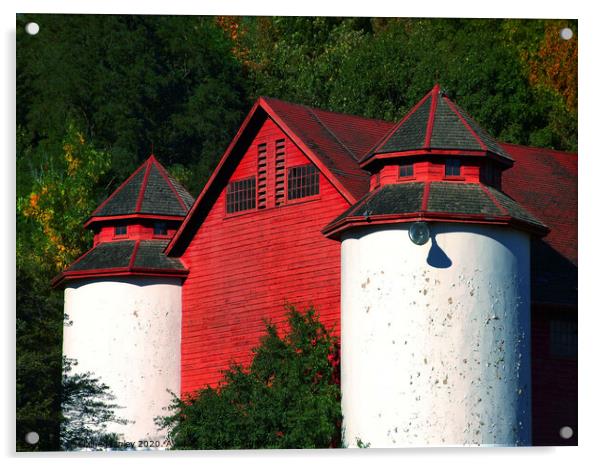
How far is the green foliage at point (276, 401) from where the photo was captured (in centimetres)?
3148

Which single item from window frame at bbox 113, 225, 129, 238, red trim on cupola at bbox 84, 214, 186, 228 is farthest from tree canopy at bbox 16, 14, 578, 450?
window frame at bbox 113, 225, 129, 238

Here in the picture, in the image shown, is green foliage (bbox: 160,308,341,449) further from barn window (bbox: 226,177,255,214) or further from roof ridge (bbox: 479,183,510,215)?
roof ridge (bbox: 479,183,510,215)

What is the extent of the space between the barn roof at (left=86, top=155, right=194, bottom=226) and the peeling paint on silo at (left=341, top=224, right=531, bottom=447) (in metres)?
6.82

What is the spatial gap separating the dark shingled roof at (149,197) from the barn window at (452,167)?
23.1 feet

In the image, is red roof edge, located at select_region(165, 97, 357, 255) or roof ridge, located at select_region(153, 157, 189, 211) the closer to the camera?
red roof edge, located at select_region(165, 97, 357, 255)

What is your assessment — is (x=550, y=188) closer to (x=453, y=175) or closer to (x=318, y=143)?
(x=318, y=143)

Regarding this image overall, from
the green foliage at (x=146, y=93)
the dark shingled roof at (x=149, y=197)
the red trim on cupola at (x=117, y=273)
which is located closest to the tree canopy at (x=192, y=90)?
the green foliage at (x=146, y=93)

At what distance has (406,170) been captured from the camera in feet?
104

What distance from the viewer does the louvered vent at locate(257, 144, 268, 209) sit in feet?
117

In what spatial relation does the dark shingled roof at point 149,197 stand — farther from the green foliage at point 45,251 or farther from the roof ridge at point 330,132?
the roof ridge at point 330,132

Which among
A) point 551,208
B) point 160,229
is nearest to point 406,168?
point 551,208
